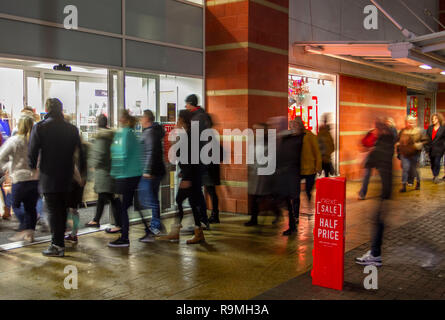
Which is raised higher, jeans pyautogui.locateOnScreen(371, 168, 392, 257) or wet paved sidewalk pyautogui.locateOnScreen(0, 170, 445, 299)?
jeans pyautogui.locateOnScreen(371, 168, 392, 257)

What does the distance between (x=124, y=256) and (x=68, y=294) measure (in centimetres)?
153

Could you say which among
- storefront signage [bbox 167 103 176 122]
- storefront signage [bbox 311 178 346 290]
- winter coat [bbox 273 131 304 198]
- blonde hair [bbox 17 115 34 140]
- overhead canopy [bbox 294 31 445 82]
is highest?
Answer: overhead canopy [bbox 294 31 445 82]

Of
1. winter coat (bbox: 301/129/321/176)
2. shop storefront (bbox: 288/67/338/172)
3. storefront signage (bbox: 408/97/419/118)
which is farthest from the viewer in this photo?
storefront signage (bbox: 408/97/419/118)

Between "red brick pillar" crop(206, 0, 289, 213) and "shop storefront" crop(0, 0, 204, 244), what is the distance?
1.09ft

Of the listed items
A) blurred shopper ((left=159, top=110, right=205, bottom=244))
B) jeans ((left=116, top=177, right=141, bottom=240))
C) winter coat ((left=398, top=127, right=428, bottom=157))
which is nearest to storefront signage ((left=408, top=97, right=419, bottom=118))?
winter coat ((left=398, top=127, right=428, bottom=157))

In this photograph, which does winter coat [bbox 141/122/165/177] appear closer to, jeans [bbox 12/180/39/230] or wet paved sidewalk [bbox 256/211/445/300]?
jeans [bbox 12/180/39/230]

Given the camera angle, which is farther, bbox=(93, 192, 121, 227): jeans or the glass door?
the glass door

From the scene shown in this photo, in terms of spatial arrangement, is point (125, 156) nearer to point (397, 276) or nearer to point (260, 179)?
point (260, 179)

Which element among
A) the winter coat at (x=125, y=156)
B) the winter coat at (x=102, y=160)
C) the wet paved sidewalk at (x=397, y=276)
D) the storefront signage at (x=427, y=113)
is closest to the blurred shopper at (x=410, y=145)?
the wet paved sidewalk at (x=397, y=276)

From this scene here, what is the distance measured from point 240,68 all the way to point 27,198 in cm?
473

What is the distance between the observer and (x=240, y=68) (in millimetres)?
9797

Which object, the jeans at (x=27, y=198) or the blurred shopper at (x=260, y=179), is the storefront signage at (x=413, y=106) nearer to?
the blurred shopper at (x=260, y=179)

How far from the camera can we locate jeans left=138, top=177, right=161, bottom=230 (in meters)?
7.62

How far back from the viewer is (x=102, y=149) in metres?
7.40
